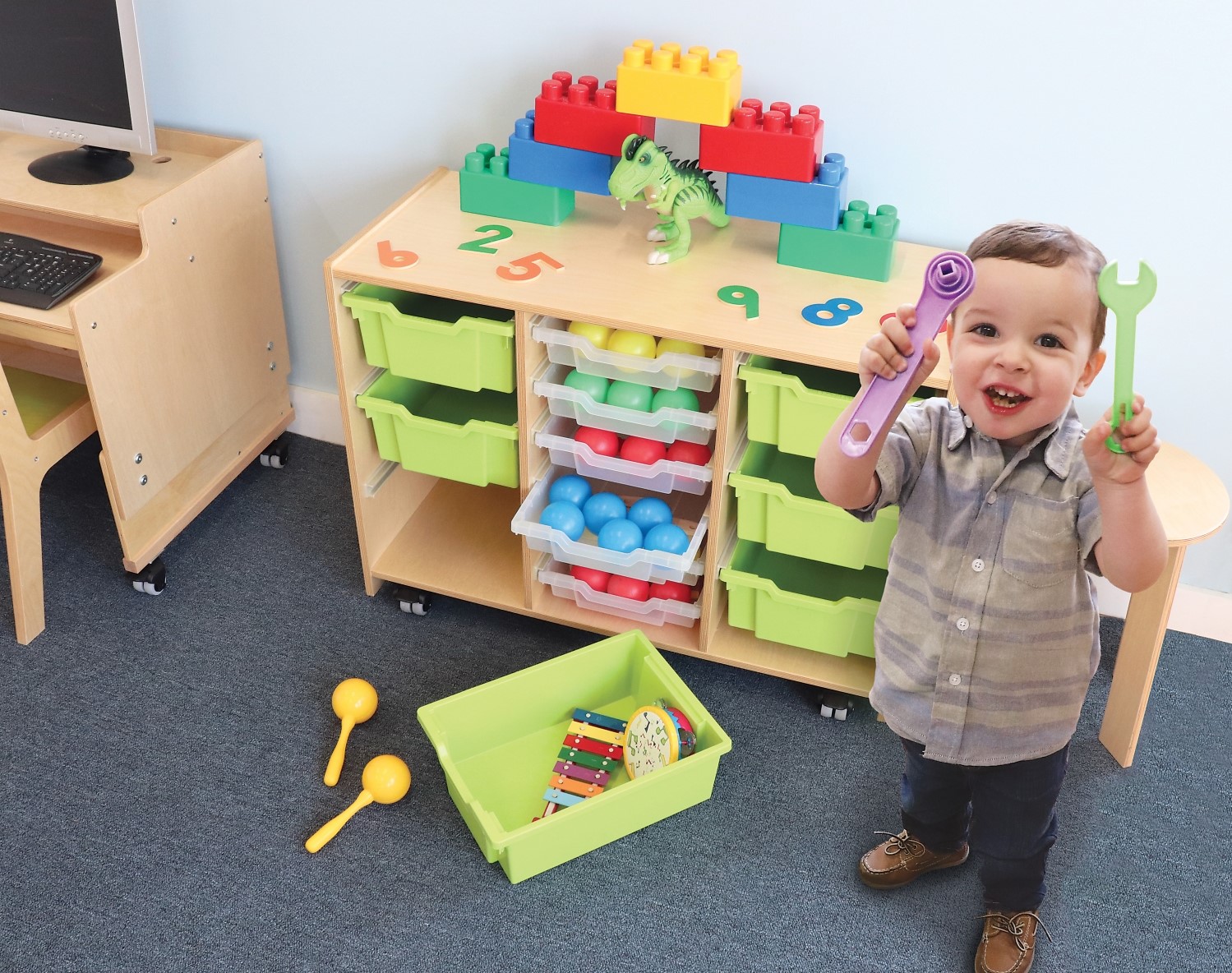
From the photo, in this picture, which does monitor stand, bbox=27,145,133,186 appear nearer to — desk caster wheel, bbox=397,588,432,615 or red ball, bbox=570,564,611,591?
desk caster wheel, bbox=397,588,432,615

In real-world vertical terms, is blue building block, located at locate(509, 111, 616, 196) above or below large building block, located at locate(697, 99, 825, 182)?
below

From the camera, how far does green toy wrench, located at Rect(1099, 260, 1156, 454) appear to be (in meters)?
0.95

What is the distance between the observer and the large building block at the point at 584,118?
186 centimetres

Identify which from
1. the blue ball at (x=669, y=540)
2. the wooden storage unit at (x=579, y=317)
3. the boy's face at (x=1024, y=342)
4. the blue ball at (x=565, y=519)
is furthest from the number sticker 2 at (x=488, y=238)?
the boy's face at (x=1024, y=342)

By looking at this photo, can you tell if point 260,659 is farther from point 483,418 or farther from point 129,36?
point 129,36

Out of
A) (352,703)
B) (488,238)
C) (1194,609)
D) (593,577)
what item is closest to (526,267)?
(488,238)

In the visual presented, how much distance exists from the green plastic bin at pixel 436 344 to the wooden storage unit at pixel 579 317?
0.04 meters

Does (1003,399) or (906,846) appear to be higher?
(1003,399)

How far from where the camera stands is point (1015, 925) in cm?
163

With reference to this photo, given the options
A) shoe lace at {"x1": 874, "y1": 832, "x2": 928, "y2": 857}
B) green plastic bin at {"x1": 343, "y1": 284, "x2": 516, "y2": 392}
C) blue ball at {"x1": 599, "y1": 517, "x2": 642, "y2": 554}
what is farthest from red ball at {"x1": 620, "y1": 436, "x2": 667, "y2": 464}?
shoe lace at {"x1": 874, "y1": 832, "x2": 928, "y2": 857}

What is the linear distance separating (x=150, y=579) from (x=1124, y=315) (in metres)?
1.87

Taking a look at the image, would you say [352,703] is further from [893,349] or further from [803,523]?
[893,349]

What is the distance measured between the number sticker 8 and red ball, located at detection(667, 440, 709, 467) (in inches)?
11.8

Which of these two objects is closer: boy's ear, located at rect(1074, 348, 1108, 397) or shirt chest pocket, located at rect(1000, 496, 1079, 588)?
boy's ear, located at rect(1074, 348, 1108, 397)
